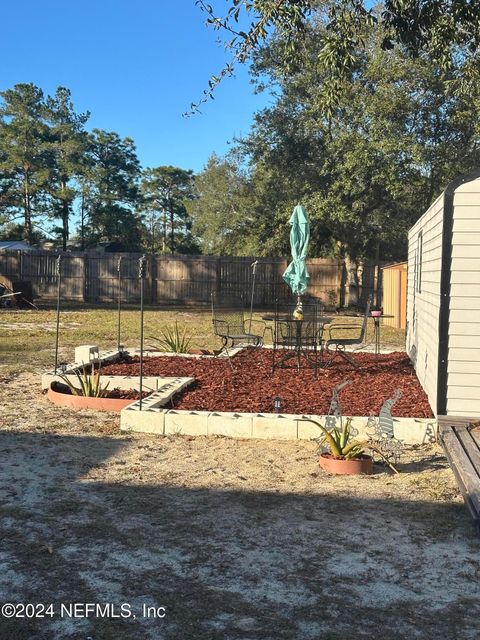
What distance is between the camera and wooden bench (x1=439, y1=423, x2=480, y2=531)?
145 inches

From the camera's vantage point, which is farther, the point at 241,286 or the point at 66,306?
the point at 241,286

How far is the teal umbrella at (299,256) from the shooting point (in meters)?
9.48

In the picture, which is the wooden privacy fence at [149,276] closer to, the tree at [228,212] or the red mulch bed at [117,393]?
the tree at [228,212]

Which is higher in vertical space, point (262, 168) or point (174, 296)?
point (262, 168)

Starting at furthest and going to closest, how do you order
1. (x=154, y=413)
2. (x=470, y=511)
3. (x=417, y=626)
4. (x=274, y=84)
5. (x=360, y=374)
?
(x=274, y=84)
(x=360, y=374)
(x=154, y=413)
(x=470, y=511)
(x=417, y=626)

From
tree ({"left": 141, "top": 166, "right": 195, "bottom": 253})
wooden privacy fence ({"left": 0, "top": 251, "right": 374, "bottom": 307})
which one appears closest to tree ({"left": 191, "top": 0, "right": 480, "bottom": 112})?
wooden privacy fence ({"left": 0, "top": 251, "right": 374, "bottom": 307})

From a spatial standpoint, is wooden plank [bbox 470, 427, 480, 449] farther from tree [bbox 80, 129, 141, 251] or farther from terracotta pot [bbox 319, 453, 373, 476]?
tree [bbox 80, 129, 141, 251]

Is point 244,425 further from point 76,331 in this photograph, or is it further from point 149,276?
point 149,276

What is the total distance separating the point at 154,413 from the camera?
218 inches

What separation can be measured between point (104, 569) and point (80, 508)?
0.86 metres

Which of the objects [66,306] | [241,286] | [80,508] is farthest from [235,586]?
[241,286]

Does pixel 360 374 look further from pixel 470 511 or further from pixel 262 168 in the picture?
pixel 262 168

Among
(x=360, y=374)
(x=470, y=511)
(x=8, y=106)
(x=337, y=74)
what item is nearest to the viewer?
(x=470, y=511)

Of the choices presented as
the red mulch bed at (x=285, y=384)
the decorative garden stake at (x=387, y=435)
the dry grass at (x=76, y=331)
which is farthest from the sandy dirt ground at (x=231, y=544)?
the dry grass at (x=76, y=331)
